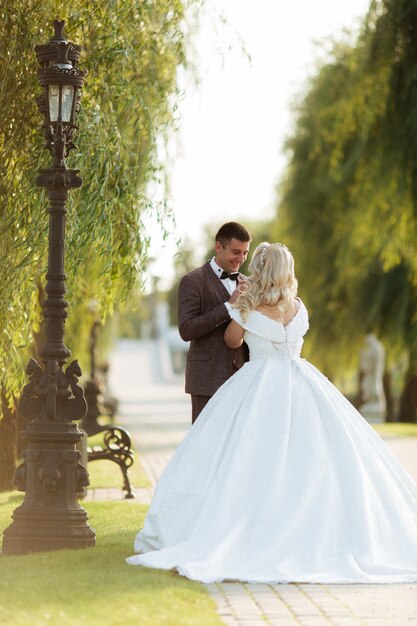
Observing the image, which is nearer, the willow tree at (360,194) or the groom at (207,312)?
the groom at (207,312)

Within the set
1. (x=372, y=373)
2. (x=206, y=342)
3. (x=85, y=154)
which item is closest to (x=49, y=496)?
(x=206, y=342)

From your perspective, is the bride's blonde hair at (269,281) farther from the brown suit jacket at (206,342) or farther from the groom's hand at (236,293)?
the brown suit jacket at (206,342)

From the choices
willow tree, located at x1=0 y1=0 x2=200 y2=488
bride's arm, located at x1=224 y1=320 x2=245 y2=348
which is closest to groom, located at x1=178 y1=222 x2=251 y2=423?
bride's arm, located at x1=224 y1=320 x2=245 y2=348

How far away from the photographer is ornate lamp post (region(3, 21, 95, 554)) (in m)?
8.59

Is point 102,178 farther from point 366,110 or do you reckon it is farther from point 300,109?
point 300,109

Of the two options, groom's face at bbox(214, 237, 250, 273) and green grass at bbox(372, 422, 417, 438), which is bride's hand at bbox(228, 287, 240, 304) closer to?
groom's face at bbox(214, 237, 250, 273)

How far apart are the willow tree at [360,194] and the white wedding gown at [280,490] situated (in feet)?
32.9

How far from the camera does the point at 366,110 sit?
18.8 meters

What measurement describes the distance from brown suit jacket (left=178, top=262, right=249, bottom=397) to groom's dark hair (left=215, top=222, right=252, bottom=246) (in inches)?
14.1

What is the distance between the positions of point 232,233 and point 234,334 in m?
0.67

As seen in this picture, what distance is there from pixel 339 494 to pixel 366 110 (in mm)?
11754

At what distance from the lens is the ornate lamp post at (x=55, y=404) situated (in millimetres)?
8594

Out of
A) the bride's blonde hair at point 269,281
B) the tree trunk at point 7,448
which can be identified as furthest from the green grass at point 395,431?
the bride's blonde hair at point 269,281

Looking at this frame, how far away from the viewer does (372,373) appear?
91.2 feet
